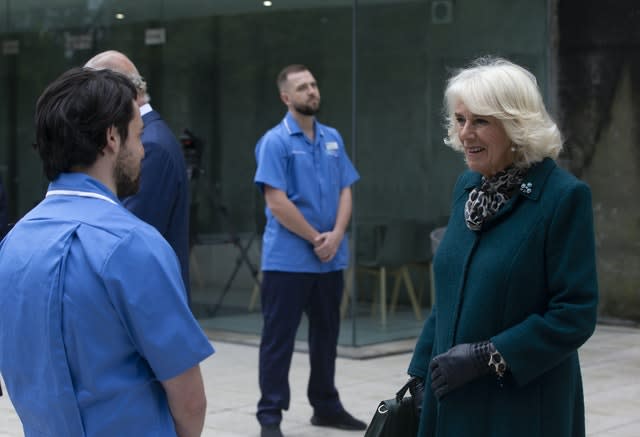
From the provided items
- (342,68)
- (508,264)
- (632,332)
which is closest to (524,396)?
(508,264)

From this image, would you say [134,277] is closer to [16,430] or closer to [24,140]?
[16,430]

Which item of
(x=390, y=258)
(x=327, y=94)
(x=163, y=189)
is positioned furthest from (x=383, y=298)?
(x=163, y=189)

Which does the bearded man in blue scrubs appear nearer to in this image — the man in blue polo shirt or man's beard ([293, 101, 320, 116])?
the man in blue polo shirt

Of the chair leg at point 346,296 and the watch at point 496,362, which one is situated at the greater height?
the watch at point 496,362

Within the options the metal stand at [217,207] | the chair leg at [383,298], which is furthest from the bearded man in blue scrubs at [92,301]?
the metal stand at [217,207]

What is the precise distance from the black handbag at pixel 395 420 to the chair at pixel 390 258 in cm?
596

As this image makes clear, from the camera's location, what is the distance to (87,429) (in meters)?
2.41

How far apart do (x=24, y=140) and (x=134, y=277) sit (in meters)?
9.87

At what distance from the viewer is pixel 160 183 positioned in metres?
4.31

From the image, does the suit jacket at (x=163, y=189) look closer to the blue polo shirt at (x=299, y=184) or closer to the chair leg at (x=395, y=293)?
the blue polo shirt at (x=299, y=184)

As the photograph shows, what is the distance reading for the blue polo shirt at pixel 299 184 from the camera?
6457 millimetres

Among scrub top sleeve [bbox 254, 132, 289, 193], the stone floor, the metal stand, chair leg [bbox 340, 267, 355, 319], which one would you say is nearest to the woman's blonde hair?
scrub top sleeve [bbox 254, 132, 289, 193]

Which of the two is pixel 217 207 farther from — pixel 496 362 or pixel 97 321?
pixel 97 321

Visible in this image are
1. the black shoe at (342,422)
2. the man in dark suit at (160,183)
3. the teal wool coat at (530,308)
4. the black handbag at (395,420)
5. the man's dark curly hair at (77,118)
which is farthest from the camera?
the black shoe at (342,422)
